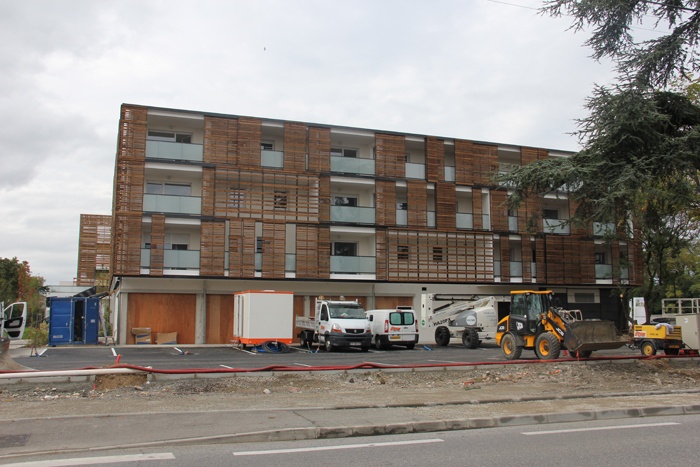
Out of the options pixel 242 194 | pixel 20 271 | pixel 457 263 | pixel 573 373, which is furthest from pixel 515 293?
pixel 20 271

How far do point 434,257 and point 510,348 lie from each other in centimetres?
1456

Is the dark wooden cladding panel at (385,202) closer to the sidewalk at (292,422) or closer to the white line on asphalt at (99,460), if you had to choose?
the sidewalk at (292,422)

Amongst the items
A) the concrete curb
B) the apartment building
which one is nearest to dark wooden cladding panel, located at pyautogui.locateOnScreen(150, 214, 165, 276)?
the apartment building

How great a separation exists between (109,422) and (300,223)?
24036 mm

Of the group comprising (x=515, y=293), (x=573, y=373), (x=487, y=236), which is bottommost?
(x=573, y=373)

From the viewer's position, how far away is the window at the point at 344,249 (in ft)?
116

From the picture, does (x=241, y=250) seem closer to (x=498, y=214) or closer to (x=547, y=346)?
(x=498, y=214)

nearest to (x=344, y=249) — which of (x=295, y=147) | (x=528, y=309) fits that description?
(x=295, y=147)

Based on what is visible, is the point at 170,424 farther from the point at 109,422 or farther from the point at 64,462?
the point at 64,462

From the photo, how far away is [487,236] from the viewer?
1423 inches

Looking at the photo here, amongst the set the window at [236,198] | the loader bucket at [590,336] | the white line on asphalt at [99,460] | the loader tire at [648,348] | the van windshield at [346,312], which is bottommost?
the white line on asphalt at [99,460]

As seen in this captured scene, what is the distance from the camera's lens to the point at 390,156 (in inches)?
1382

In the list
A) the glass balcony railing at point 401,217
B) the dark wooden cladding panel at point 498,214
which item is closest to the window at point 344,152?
the glass balcony railing at point 401,217

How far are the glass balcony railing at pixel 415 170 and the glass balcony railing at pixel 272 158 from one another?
748 centimetres
